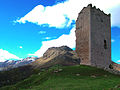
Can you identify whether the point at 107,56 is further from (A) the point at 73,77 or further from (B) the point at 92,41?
(A) the point at 73,77

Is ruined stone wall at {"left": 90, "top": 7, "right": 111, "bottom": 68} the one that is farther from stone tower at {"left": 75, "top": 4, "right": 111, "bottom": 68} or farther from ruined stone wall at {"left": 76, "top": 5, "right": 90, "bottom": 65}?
ruined stone wall at {"left": 76, "top": 5, "right": 90, "bottom": 65}

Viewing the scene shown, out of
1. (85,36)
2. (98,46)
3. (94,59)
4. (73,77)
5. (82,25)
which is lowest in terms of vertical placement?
(73,77)

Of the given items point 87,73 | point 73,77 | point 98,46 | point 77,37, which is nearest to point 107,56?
point 98,46

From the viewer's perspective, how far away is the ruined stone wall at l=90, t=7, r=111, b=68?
38219mm

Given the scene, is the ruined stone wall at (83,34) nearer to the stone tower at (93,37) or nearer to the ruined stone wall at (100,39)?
the stone tower at (93,37)

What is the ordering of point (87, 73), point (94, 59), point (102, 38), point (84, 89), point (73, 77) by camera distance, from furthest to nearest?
point (102, 38) < point (94, 59) < point (87, 73) < point (73, 77) < point (84, 89)

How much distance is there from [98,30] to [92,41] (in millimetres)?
4251

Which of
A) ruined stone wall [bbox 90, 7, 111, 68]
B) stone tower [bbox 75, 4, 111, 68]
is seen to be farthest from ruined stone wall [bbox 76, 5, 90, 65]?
ruined stone wall [bbox 90, 7, 111, 68]

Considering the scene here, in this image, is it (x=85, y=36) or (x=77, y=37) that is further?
(x=77, y=37)

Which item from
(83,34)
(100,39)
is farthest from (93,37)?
(83,34)

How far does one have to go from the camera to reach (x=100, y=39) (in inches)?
1578

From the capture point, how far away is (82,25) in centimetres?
4106

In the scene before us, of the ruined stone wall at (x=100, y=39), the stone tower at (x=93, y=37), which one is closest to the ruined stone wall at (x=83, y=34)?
the stone tower at (x=93, y=37)

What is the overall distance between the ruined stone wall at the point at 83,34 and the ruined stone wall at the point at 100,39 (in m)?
1.28
